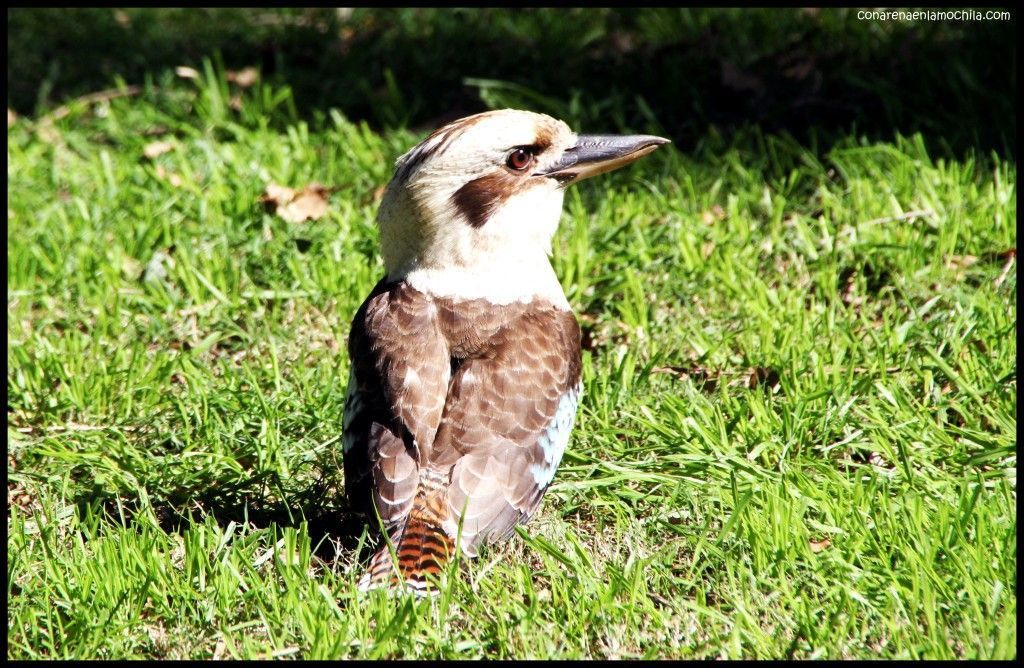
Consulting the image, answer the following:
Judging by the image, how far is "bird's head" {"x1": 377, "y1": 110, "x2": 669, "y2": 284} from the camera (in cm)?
421

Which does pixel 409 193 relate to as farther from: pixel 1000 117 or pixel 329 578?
pixel 1000 117

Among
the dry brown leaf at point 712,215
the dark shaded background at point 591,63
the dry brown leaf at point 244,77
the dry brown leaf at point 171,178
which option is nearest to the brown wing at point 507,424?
the dry brown leaf at point 712,215

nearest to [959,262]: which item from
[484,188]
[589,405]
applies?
[589,405]

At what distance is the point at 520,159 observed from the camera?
4348 mm

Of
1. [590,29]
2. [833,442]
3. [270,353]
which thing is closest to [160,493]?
[270,353]

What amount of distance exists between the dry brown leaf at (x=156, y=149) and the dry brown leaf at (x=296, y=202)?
100 cm

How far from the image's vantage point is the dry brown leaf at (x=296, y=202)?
6.06m

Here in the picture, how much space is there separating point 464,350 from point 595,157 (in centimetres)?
93

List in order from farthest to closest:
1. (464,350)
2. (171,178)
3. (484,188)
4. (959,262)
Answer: (171,178) → (959,262) → (484,188) → (464,350)

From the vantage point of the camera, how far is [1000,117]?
620cm

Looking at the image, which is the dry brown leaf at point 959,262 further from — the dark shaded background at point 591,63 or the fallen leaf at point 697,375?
the fallen leaf at point 697,375

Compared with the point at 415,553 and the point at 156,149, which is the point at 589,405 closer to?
the point at 415,553

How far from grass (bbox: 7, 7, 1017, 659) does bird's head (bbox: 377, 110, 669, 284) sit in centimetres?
80

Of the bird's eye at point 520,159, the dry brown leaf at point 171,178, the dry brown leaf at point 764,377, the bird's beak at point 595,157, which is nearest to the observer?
the bird's eye at point 520,159
